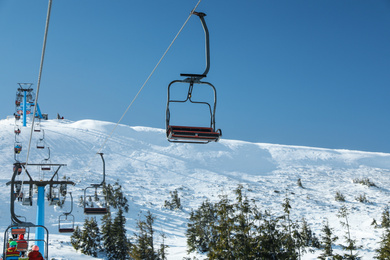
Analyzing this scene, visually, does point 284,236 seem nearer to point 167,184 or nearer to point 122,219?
point 122,219

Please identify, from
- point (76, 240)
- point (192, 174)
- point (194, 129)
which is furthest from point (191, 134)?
point (192, 174)

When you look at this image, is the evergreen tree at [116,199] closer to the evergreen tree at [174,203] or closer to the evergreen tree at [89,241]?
the evergreen tree at [174,203]

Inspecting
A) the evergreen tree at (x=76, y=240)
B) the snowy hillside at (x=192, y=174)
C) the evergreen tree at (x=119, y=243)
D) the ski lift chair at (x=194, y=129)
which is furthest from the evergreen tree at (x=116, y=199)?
the ski lift chair at (x=194, y=129)

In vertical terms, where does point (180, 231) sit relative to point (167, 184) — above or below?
below

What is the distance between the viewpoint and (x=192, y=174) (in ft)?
209

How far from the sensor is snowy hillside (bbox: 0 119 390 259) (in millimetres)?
41000

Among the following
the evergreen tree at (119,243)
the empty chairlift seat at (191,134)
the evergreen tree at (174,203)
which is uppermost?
the empty chairlift seat at (191,134)

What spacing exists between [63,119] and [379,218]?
243 feet

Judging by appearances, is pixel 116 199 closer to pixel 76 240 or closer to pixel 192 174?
pixel 76 240

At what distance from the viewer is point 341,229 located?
39.5m

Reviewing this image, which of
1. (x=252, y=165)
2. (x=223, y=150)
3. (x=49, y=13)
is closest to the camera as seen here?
(x=49, y=13)

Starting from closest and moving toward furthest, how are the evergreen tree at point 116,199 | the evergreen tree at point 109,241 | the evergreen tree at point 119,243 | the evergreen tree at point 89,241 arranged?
the evergreen tree at point 89,241 < the evergreen tree at point 119,243 < the evergreen tree at point 109,241 < the evergreen tree at point 116,199

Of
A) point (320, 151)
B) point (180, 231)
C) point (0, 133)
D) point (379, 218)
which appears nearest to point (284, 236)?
point (180, 231)

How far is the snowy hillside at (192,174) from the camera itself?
135 ft
